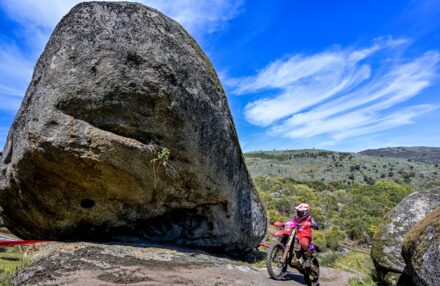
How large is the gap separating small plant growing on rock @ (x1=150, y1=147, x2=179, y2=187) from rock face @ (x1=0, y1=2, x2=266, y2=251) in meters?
0.03

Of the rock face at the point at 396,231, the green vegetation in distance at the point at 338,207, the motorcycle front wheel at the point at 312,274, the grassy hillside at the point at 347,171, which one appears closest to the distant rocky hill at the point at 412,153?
the grassy hillside at the point at 347,171

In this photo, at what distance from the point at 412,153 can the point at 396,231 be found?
548 ft

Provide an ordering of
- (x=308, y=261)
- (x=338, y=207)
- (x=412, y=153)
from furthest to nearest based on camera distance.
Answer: (x=412, y=153)
(x=338, y=207)
(x=308, y=261)

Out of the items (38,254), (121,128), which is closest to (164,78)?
(121,128)

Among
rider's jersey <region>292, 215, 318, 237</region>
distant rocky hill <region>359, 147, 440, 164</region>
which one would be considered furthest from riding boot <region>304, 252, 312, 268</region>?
distant rocky hill <region>359, 147, 440, 164</region>

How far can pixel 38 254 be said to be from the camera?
27.5ft

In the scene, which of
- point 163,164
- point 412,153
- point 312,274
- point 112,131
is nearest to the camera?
point 112,131

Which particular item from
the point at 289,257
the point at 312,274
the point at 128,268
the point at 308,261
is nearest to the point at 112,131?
the point at 128,268

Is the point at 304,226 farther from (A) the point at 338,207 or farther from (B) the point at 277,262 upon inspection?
(A) the point at 338,207

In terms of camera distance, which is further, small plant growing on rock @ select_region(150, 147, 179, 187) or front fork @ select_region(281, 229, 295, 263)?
small plant growing on rock @ select_region(150, 147, 179, 187)

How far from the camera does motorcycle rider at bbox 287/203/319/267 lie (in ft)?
30.2

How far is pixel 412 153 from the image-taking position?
158 metres

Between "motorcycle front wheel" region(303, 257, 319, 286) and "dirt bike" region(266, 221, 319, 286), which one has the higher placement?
"dirt bike" region(266, 221, 319, 286)

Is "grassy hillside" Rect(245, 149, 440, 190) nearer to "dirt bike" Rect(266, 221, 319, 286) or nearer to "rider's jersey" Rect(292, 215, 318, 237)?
"dirt bike" Rect(266, 221, 319, 286)
